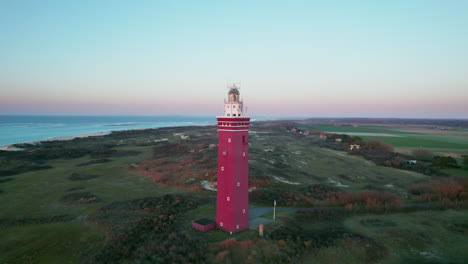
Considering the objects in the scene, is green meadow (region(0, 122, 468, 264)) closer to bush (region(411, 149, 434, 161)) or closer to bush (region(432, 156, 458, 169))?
bush (region(432, 156, 458, 169))

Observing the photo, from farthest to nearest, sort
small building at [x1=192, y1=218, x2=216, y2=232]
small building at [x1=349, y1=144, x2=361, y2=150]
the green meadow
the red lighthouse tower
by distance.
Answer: small building at [x1=349, y1=144, x2=361, y2=150] → small building at [x1=192, y1=218, x2=216, y2=232] → the red lighthouse tower → the green meadow

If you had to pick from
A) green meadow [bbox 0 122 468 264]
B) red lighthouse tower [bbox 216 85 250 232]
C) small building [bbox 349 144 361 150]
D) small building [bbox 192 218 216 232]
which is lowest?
green meadow [bbox 0 122 468 264]

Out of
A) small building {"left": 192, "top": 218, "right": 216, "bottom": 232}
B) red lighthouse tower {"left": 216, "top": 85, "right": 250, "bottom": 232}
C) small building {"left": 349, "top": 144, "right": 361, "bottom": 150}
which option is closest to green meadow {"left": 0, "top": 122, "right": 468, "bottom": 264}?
small building {"left": 192, "top": 218, "right": 216, "bottom": 232}

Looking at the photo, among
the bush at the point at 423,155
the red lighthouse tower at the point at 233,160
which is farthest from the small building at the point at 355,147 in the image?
the red lighthouse tower at the point at 233,160

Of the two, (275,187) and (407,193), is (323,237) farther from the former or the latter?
(407,193)

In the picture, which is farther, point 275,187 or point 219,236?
point 275,187

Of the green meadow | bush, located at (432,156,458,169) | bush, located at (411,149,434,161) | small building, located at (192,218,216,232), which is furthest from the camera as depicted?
bush, located at (411,149,434,161)

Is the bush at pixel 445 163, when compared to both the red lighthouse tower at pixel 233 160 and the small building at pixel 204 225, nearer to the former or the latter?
the red lighthouse tower at pixel 233 160

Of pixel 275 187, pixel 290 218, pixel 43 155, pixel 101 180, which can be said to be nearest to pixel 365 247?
pixel 290 218
